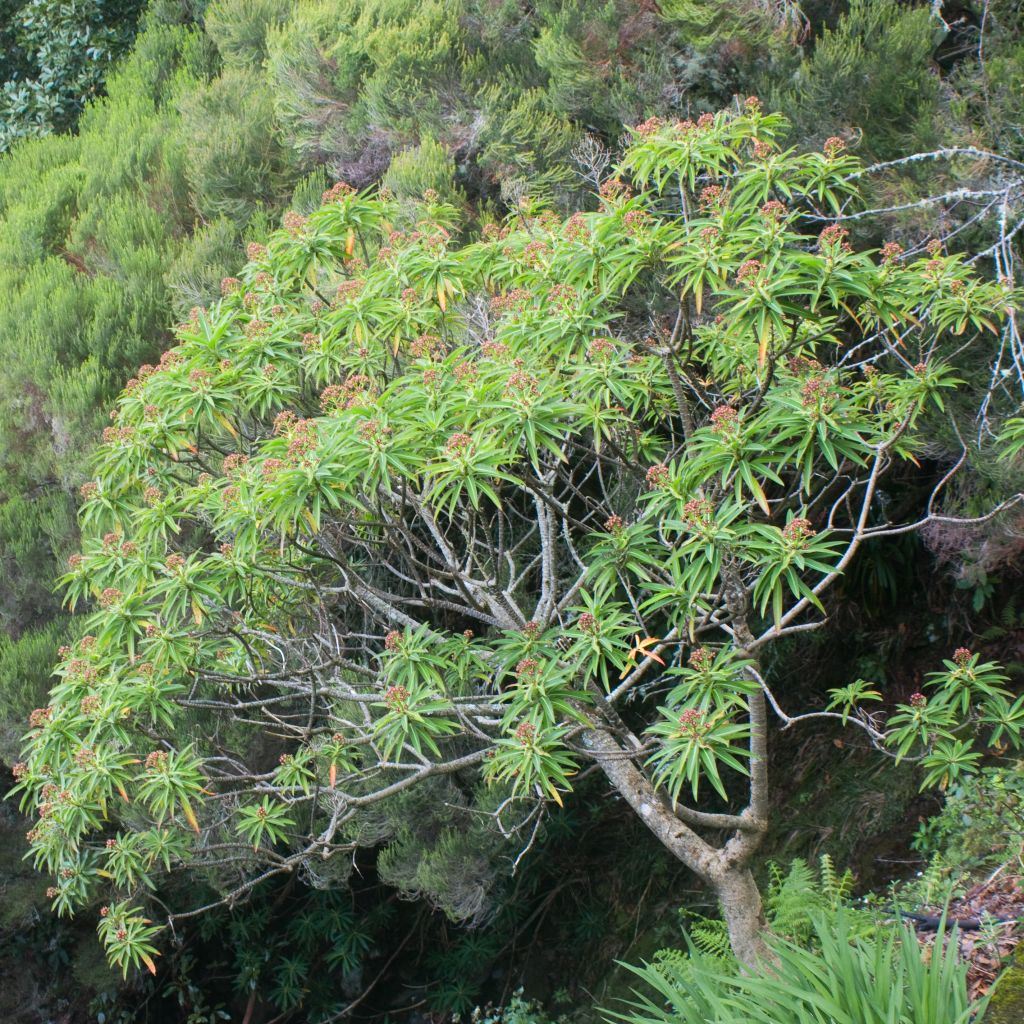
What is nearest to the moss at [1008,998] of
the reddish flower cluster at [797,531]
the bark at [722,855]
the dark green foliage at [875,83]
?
the bark at [722,855]

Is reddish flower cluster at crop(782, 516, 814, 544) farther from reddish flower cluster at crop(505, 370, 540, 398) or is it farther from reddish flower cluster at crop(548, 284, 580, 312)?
reddish flower cluster at crop(548, 284, 580, 312)

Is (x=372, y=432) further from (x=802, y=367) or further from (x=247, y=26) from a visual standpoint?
(x=247, y=26)

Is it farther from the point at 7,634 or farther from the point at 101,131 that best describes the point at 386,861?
the point at 101,131

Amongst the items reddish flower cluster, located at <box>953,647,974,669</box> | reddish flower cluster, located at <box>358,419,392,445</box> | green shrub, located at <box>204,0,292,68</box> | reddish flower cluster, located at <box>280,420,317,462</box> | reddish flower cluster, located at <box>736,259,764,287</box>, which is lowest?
reddish flower cluster, located at <box>953,647,974,669</box>

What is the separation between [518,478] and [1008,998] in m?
1.95

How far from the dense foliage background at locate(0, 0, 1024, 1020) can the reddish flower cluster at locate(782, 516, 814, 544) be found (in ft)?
6.24

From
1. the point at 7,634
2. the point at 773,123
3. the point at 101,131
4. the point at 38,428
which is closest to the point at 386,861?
the point at 7,634

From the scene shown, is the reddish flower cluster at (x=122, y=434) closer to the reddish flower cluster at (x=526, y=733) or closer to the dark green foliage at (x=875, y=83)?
the reddish flower cluster at (x=526, y=733)

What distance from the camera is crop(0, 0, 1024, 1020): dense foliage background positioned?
555cm

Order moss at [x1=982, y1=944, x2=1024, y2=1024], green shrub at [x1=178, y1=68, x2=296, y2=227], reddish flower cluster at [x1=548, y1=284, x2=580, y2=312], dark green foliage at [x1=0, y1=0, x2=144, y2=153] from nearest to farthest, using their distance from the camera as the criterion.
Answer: moss at [x1=982, y1=944, x2=1024, y2=1024] < reddish flower cluster at [x1=548, y1=284, x2=580, y2=312] < green shrub at [x1=178, y1=68, x2=296, y2=227] < dark green foliage at [x1=0, y1=0, x2=144, y2=153]

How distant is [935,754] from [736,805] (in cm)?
291

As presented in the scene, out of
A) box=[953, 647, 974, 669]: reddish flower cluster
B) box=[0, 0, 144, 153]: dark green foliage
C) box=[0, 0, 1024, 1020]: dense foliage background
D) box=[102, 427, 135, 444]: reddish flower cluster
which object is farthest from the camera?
box=[0, 0, 144, 153]: dark green foliage

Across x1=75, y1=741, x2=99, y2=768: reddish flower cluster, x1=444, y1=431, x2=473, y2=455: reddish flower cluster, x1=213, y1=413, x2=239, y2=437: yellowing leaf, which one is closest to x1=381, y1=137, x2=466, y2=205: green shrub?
x1=213, y1=413, x2=239, y2=437: yellowing leaf

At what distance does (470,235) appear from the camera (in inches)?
243
